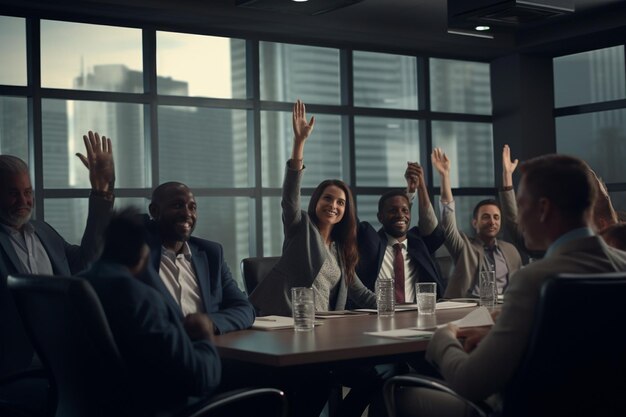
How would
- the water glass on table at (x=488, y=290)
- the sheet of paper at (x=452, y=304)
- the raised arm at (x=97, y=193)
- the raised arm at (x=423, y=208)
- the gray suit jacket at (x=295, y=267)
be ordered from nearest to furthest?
the raised arm at (x=97, y=193) → the water glass on table at (x=488, y=290) → the sheet of paper at (x=452, y=304) → the gray suit jacket at (x=295, y=267) → the raised arm at (x=423, y=208)

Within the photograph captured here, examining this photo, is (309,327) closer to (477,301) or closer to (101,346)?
(101,346)

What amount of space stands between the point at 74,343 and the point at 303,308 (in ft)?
3.59

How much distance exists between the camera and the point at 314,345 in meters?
3.00

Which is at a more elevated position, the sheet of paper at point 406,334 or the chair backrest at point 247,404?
the sheet of paper at point 406,334

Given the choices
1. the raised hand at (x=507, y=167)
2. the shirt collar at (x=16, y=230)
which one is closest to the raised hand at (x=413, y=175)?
the raised hand at (x=507, y=167)

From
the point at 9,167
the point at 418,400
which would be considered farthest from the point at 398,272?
the point at 9,167

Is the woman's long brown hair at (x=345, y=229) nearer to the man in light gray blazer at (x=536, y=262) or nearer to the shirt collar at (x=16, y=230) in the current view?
the shirt collar at (x=16, y=230)

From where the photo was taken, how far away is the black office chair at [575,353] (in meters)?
2.26

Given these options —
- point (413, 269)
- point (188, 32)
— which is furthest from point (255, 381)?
point (188, 32)

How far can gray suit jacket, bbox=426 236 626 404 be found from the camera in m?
2.36

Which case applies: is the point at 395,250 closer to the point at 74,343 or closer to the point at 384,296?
the point at 384,296

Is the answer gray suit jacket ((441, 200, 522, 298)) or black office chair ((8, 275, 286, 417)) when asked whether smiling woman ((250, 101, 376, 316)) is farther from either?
black office chair ((8, 275, 286, 417))

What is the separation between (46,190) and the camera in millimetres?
6906

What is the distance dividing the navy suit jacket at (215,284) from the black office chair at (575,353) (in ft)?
4.77
